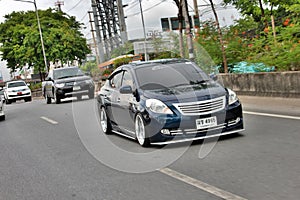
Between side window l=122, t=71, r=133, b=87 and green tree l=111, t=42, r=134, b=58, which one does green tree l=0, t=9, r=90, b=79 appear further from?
side window l=122, t=71, r=133, b=87

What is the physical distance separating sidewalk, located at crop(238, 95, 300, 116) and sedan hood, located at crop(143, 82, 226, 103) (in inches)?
115

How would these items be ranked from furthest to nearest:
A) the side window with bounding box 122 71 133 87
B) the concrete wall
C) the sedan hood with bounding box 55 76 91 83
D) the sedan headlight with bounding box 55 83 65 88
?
the sedan hood with bounding box 55 76 91 83 < the sedan headlight with bounding box 55 83 65 88 < the concrete wall < the side window with bounding box 122 71 133 87

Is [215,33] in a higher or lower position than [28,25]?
lower

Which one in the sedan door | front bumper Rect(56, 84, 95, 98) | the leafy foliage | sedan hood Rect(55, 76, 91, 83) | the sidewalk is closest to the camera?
the sedan door

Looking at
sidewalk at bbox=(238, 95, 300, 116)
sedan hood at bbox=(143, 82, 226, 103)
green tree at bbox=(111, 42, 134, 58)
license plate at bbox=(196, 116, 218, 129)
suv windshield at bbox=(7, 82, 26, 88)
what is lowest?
Answer: sidewalk at bbox=(238, 95, 300, 116)

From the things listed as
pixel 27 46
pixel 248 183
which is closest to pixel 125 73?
pixel 248 183

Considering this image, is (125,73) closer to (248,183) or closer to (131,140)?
(131,140)

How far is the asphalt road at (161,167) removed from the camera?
582 cm

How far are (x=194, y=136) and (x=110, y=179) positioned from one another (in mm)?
2189

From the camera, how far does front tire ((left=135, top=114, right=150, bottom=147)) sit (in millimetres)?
8805

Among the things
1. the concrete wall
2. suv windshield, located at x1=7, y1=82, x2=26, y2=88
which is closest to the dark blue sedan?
the concrete wall

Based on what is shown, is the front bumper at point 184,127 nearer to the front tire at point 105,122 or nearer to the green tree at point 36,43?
the front tire at point 105,122

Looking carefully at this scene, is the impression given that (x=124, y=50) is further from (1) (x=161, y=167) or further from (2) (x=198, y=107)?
(1) (x=161, y=167)

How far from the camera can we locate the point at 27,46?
60.2m
